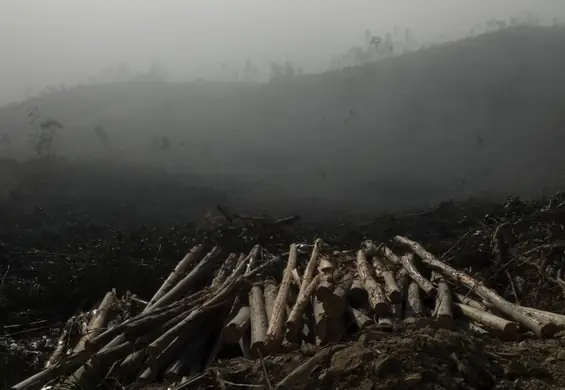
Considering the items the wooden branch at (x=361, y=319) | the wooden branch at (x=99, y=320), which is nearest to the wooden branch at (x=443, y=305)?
the wooden branch at (x=361, y=319)

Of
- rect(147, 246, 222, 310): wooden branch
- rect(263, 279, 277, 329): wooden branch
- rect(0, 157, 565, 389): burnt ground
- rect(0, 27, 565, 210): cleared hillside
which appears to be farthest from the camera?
rect(0, 27, 565, 210): cleared hillside

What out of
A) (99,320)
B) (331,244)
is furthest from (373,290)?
(331,244)

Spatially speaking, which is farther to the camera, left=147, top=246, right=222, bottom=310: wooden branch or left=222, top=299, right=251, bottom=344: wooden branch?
left=147, top=246, right=222, bottom=310: wooden branch

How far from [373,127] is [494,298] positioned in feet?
116

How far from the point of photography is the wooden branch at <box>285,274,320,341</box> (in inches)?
205

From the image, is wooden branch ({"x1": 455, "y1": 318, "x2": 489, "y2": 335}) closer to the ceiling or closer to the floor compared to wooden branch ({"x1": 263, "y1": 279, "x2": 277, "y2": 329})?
closer to the floor

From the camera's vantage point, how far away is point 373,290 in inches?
230

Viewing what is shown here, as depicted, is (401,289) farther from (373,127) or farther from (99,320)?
(373,127)

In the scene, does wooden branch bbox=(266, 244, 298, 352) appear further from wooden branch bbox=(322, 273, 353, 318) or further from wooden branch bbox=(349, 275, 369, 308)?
wooden branch bbox=(349, 275, 369, 308)

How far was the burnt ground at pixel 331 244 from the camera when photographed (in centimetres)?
422

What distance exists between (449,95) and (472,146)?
844 centimetres

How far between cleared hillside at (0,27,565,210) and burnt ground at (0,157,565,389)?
10877 mm

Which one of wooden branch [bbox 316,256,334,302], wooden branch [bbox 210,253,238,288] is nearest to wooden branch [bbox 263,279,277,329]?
wooden branch [bbox 316,256,334,302]

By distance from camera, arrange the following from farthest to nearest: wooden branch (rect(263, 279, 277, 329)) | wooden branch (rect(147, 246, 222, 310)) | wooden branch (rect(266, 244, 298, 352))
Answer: wooden branch (rect(147, 246, 222, 310)) → wooden branch (rect(263, 279, 277, 329)) → wooden branch (rect(266, 244, 298, 352))
